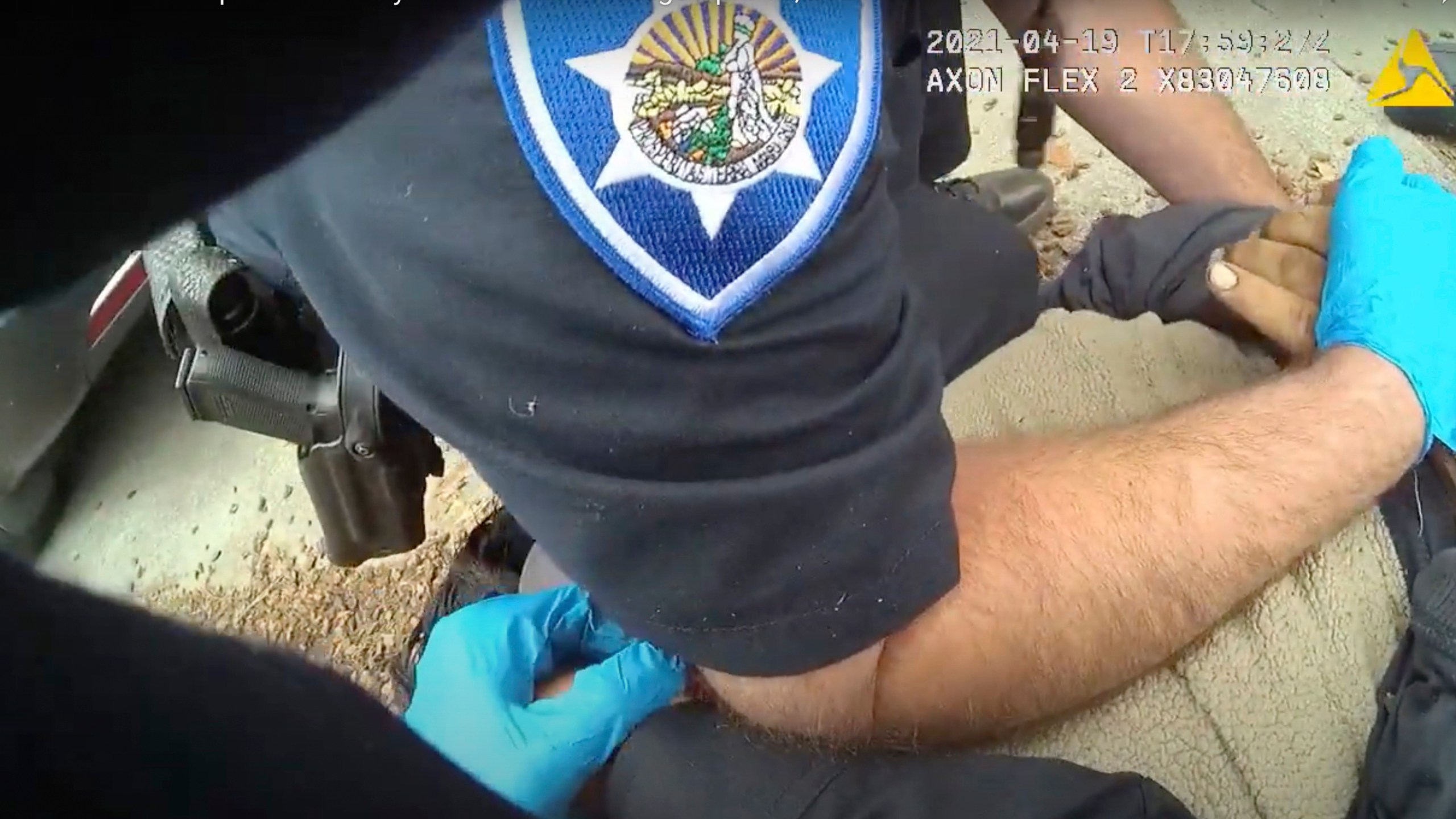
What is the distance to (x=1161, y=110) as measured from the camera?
94cm

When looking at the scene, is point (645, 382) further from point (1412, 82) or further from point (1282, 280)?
point (1412, 82)

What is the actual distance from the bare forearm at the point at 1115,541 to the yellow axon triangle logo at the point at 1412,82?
2.21ft

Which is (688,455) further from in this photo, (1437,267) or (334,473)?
(1437,267)

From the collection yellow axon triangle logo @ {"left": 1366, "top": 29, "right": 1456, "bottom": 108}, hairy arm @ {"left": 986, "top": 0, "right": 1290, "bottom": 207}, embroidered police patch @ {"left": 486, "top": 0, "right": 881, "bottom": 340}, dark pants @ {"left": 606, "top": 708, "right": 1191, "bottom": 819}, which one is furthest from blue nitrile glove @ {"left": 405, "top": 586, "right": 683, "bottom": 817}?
yellow axon triangle logo @ {"left": 1366, "top": 29, "right": 1456, "bottom": 108}

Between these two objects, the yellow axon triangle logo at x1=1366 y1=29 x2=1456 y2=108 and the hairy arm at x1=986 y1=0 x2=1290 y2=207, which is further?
the yellow axon triangle logo at x1=1366 y1=29 x2=1456 y2=108

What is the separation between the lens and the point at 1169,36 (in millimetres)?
937

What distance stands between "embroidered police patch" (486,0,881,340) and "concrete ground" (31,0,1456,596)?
0.77 meters

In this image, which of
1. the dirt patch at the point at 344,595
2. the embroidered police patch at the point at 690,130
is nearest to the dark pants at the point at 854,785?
the embroidered police patch at the point at 690,130

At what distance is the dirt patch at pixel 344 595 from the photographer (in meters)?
1.04

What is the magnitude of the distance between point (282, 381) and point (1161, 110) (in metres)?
0.70

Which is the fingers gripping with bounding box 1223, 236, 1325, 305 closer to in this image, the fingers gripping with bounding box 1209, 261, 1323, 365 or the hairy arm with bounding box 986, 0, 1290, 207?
the fingers gripping with bounding box 1209, 261, 1323, 365

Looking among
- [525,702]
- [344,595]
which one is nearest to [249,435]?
[344,595]

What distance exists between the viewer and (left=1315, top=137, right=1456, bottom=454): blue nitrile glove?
671 mm

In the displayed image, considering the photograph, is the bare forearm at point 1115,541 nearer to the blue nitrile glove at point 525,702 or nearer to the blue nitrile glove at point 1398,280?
the blue nitrile glove at point 1398,280
